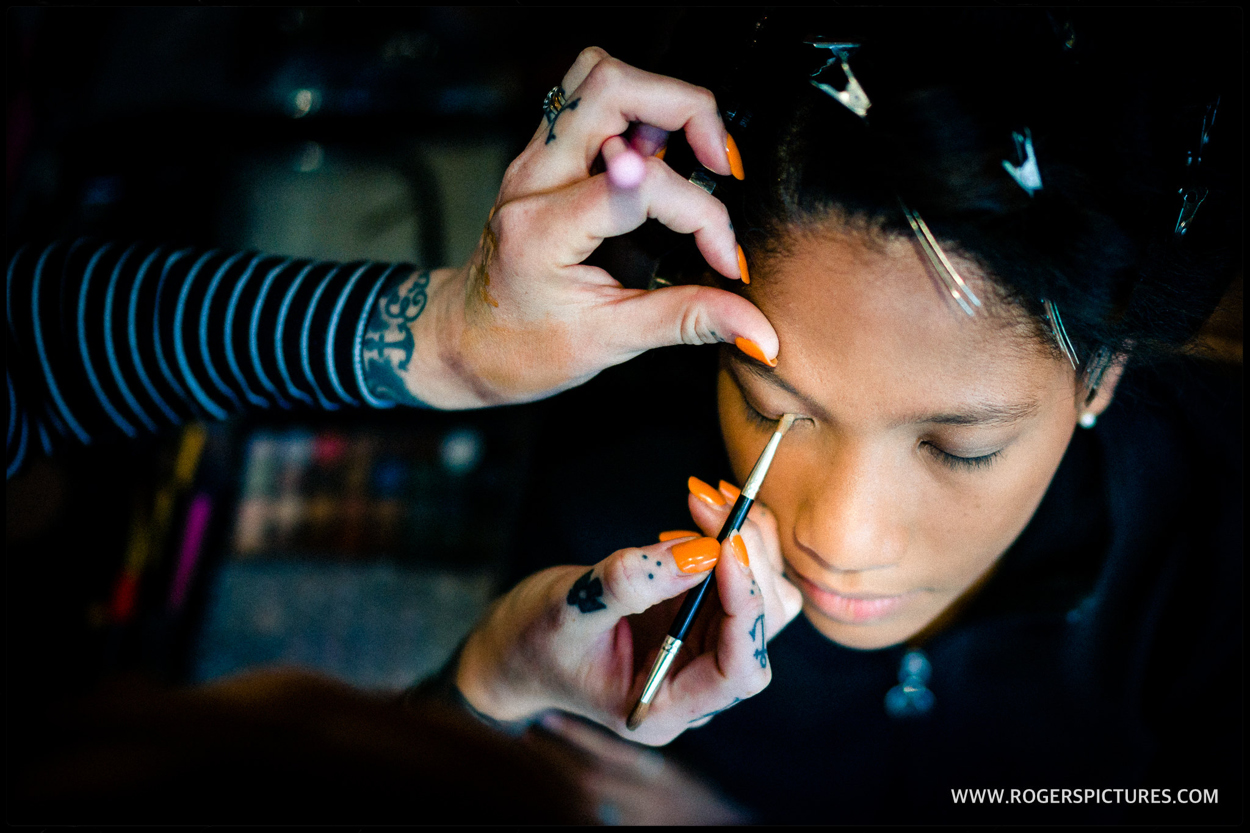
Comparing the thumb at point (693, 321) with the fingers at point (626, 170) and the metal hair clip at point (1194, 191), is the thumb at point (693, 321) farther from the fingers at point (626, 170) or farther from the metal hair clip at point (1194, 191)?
the metal hair clip at point (1194, 191)

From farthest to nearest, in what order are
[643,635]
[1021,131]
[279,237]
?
[279,237], [643,635], [1021,131]

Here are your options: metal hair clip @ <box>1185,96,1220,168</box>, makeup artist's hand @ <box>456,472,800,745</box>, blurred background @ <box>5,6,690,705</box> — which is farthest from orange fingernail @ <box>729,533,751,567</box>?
blurred background @ <box>5,6,690,705</box>

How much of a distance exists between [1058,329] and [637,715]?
1.21 feet

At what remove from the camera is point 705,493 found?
509mm

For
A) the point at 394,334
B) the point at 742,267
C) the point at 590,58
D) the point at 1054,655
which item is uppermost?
the point at 590,58

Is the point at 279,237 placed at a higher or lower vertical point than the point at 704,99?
lower

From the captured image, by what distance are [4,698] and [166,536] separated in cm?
23

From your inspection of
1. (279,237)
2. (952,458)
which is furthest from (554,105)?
(279,237)

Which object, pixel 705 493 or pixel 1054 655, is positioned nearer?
pixel 705 493

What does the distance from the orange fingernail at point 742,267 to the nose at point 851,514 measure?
0.13 metres

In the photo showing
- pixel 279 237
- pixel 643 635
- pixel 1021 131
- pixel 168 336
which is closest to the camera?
pixel 1021 131

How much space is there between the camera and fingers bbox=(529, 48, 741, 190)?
413 millimetres

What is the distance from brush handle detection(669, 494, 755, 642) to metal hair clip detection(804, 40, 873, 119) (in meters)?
0.24

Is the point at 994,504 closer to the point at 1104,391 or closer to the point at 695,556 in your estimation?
the point at 1104,391
